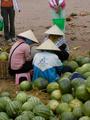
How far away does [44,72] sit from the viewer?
7898 mm

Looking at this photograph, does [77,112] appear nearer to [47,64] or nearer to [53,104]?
[53,104]

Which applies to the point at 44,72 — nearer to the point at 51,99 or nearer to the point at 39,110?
the point at 51,99

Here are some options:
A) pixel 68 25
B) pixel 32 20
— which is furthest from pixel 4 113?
pixel 32 20

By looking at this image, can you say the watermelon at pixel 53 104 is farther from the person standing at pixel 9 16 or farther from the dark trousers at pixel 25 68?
the person standing at pixel 9 16

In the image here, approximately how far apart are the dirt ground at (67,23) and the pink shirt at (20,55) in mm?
401

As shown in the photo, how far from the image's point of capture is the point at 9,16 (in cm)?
1189

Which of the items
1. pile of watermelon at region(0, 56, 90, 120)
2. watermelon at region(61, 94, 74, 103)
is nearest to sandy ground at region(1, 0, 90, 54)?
pile of watermelon at region(0, 56, 90, 120)

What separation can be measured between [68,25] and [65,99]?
7.41 m

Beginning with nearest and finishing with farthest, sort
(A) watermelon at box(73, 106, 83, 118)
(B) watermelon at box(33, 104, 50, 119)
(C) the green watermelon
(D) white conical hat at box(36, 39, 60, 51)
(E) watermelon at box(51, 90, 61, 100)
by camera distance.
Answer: (B) watermelon at box(33, 104, 50, 119), (A) watermelon at box(73, 106, 83, 118), (E) watermelon at box(51, 90, 61, 100), (C) the green watermelon, (D) white conical hat at box(36, 39, 60, 51)

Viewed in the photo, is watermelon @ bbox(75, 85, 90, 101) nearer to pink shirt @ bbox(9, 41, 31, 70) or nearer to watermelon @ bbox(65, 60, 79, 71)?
watermelon @ bbox(65, 60, 79, 71)

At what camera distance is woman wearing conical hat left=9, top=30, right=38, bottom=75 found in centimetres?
832

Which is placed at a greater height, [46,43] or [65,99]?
[46,43]

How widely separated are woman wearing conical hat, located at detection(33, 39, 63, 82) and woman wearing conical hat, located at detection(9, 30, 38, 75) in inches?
14.2

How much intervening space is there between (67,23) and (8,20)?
8.98 ft
